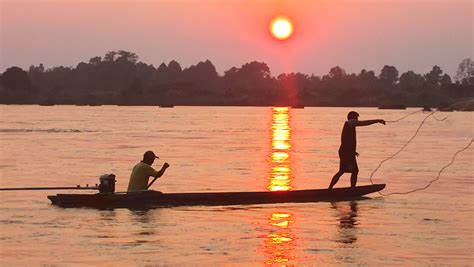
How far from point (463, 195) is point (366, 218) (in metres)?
7.00

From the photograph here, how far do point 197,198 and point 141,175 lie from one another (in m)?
1.53

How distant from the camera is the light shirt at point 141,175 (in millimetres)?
21422

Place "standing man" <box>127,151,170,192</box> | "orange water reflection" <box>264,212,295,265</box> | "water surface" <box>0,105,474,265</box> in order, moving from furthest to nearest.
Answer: "standing man" <box>127,151,170,192</box> < "water surface" <box>0,105,474,265</box> < "orange water reflection" <box>264,212,295,265</box>

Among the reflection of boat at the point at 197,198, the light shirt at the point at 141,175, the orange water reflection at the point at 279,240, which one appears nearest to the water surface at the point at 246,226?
the orange water reflection at the point at 279,240

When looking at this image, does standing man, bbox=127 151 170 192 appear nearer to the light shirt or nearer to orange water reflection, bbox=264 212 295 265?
the light shirt

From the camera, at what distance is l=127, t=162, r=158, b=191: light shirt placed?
70.3 feet

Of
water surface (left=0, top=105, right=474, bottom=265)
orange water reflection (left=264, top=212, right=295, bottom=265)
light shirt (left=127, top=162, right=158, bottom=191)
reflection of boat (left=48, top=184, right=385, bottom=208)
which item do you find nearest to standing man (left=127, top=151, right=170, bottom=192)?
light shirt (left=127, top=162, right=158, bottom=191)

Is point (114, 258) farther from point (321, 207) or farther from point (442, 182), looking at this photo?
point (442, 182)

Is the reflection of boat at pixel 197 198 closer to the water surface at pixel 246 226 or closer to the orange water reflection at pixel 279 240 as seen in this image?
the water surface at pixel 246 226

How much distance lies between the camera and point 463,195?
26969mm

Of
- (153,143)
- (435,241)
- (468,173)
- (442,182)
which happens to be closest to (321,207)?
(435,241)

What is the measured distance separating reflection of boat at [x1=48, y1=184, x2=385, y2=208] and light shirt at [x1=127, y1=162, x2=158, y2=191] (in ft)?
0.79

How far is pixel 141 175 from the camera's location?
70.8ft

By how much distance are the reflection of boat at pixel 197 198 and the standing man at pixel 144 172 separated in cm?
25
